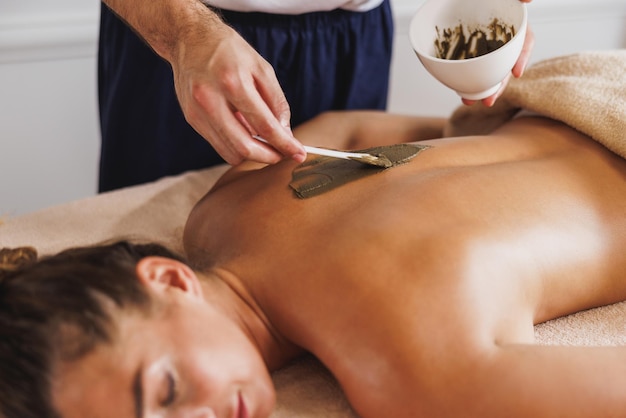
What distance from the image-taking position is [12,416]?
0.83m

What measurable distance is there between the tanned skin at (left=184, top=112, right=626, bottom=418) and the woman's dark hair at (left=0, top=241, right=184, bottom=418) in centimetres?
19

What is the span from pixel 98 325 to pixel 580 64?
0.91 meters

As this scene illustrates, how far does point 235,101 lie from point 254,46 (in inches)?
20.2

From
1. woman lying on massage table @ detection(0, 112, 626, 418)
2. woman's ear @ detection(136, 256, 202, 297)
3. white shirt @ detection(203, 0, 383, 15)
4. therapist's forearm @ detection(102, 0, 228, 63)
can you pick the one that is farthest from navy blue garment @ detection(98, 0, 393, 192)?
woman's ear @ detection(136, 256, 202, 297)

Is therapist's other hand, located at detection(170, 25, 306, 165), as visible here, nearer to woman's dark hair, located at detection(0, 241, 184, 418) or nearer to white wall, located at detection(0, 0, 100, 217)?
woman's dark hair, located at detection(0, 241, 184, 418)

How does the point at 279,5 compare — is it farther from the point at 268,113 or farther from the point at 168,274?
the point at 168,274

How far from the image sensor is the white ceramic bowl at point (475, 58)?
105 cm

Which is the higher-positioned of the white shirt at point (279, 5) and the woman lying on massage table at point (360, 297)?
the white shirt at point (279, 5)

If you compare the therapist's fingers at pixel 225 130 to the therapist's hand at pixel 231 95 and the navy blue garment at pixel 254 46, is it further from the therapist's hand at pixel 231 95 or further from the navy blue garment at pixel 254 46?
the navy blue garment at pixel 254 46

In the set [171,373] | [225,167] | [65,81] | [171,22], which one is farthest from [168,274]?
[65,81]

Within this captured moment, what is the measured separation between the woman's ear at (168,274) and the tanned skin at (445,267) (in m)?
0.09

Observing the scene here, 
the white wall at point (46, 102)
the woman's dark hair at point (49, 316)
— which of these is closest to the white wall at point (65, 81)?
the white wall at point (46, 102)

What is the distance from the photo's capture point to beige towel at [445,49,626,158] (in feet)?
3.84

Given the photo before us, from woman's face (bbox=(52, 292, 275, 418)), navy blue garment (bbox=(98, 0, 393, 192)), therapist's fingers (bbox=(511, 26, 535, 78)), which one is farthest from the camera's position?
navy blue garment (bbox=(98, 0, 393, 192))
